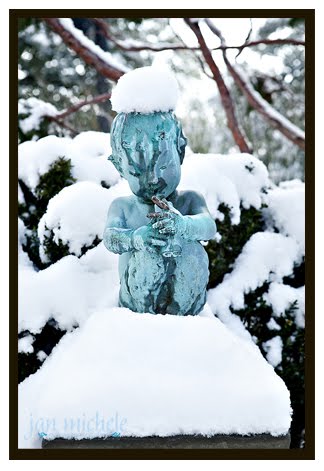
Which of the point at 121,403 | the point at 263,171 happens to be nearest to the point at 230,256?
the point at 263,171

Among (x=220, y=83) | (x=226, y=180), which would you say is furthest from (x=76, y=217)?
(x=220, y=83)

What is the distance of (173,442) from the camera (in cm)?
140

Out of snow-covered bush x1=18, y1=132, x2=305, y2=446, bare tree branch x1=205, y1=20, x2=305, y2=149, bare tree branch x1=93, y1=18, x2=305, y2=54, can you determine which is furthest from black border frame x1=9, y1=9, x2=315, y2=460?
bare tree branch x1=205, y1=20, x2=305, y2=149

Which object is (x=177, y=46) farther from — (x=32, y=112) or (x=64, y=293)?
(x=64, y=293)

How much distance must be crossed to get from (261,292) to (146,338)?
3.52ft

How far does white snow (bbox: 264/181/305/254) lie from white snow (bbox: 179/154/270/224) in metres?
0.10

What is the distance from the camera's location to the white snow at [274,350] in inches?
92.1

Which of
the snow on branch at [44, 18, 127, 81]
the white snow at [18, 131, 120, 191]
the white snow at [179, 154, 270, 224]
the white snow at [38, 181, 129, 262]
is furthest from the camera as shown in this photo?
the snow on branch at [44, 18, 127, 81]

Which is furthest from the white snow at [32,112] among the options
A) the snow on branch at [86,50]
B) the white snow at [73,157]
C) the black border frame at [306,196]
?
the black border frame at [306,196]

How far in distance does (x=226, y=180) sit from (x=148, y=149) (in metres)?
1.01

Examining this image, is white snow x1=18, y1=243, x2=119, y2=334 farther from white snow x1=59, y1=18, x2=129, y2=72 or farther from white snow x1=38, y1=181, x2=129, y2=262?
white snow x1=59, y1=18, x2=129, y2=72

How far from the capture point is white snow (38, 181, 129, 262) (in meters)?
2.33

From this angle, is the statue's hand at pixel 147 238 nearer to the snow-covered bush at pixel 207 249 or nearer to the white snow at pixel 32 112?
the snow-covered bush at pixel 207 249

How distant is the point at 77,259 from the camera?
2311mm
